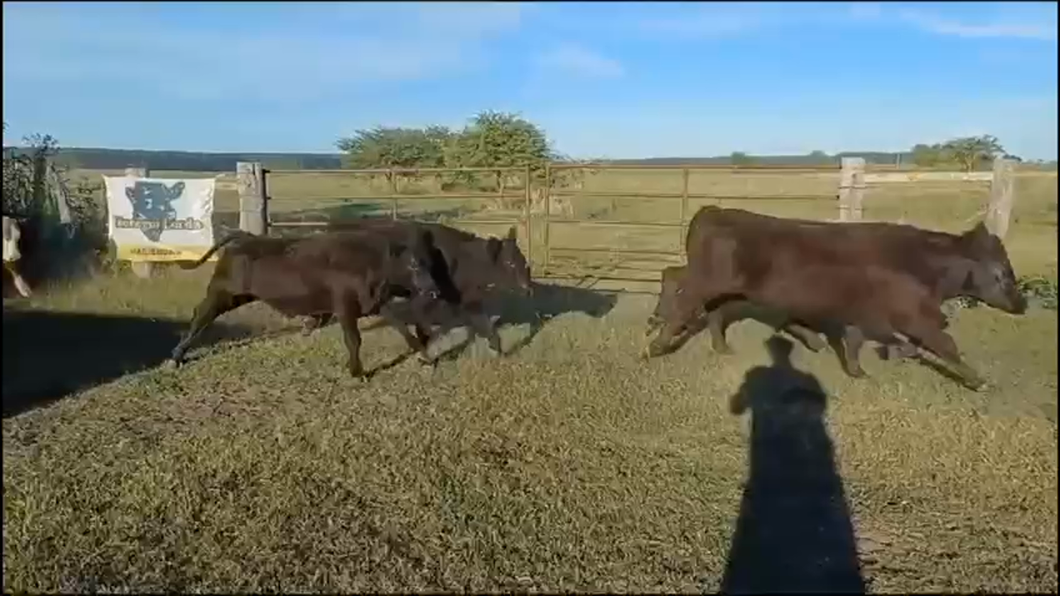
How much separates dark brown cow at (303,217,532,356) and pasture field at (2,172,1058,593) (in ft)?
1.28

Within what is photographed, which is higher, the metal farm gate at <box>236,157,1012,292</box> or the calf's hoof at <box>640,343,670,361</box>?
the metal farm gate at <box>236,157,1012,292</box>

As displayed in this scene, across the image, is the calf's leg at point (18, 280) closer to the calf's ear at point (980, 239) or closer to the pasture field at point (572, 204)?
the pasture field at point (572, 204)

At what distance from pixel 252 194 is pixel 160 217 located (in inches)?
42.1

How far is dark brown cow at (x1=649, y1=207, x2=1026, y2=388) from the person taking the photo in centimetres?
621

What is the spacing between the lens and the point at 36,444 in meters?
5.08

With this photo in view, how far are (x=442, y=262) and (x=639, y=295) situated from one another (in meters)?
3.31

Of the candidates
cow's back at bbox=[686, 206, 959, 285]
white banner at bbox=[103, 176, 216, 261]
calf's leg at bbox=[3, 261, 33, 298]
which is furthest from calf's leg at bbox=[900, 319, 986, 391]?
white banner at bbox=[103, 176, 216, 261]

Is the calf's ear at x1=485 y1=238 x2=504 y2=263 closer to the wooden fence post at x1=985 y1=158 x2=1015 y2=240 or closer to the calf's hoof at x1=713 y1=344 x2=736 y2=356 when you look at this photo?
the calf's hoof at x1=713 y1=344 x2=736 y2=356

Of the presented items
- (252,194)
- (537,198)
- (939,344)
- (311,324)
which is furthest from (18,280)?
(939,344)

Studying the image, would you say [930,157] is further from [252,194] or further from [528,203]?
[252,194]

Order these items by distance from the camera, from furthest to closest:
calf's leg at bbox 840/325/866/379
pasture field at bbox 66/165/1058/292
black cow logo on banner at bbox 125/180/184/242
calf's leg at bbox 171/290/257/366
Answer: pasture field at bbox 66/165/1058/292 → black cow logo on banner at bbox 125/180/184/242 → calf's leg at bbox 171/290/257/366 → calf's leg at bbox 840/325/866/379

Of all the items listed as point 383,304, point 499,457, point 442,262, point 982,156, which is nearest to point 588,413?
point 499,457

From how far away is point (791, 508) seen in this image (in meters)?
4.33

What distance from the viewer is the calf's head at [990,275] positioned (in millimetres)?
6188
